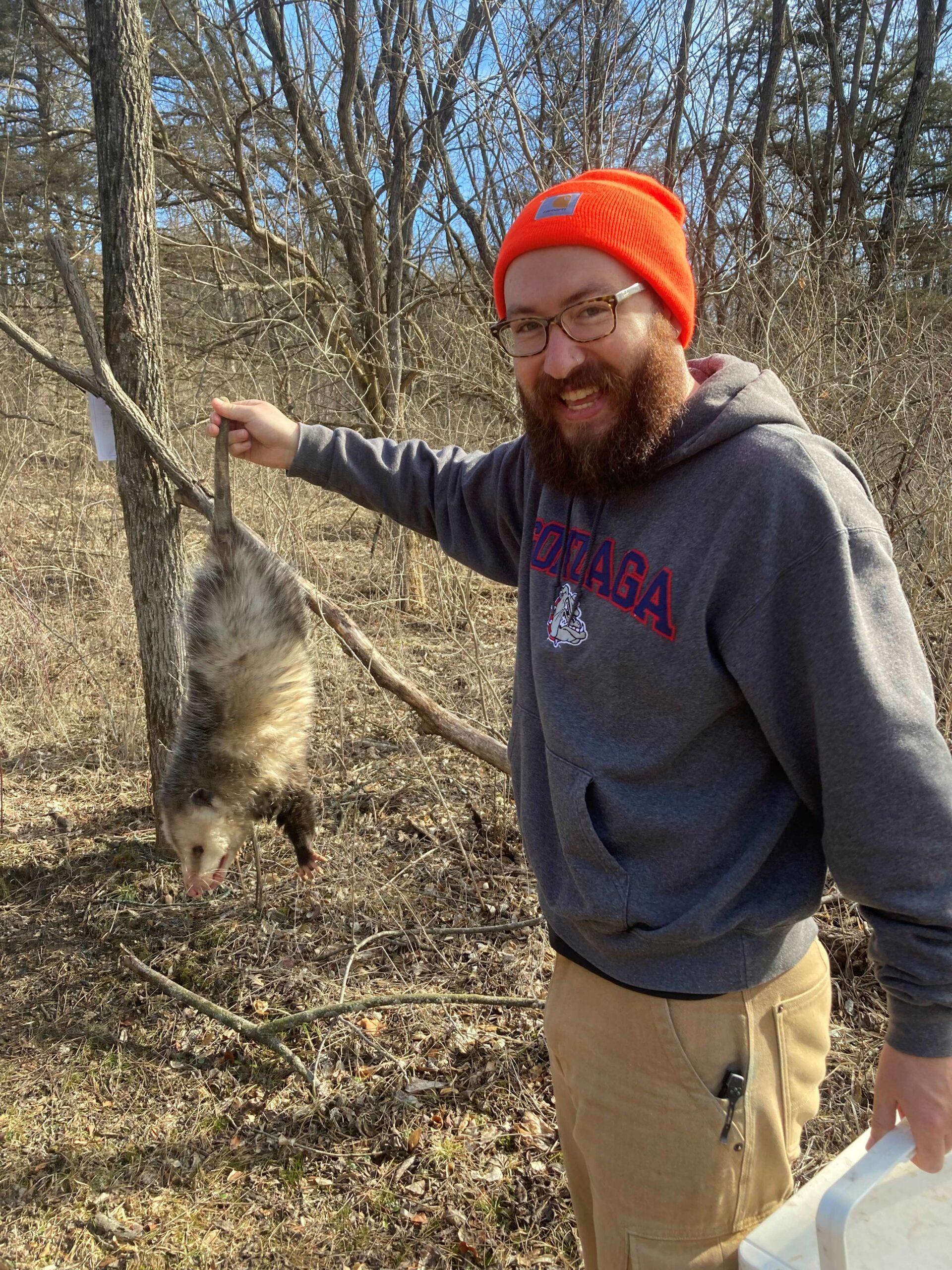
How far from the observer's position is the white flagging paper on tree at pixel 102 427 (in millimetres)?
2783

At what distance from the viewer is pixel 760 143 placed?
23.6 feet

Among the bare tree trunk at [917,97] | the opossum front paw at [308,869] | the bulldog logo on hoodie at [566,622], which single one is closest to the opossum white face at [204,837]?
the opossum front paw at [308,869]

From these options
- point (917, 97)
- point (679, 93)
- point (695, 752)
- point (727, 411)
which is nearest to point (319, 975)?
point (695, 752)

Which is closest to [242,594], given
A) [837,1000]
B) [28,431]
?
[837,1000]

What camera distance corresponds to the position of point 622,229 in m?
1.44

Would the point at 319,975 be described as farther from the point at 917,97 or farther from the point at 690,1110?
the point at 917,97

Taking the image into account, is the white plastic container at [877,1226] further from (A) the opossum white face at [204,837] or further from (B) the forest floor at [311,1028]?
(A) the opossum white face at [204,837]

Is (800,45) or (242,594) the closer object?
(242,594)

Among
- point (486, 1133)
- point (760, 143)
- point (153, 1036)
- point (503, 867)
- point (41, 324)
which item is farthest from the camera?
point (41, 324)

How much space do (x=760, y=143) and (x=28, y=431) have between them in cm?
764

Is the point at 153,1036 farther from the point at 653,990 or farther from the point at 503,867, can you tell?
the point at 653,990

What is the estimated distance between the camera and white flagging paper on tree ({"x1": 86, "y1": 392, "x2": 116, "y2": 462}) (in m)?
2.78

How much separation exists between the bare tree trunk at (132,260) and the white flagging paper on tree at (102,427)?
189mm

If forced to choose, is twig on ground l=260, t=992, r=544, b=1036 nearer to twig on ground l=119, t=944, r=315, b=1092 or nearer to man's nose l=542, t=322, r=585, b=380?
twig on ground l=119, t=944, r=315, b=1092
